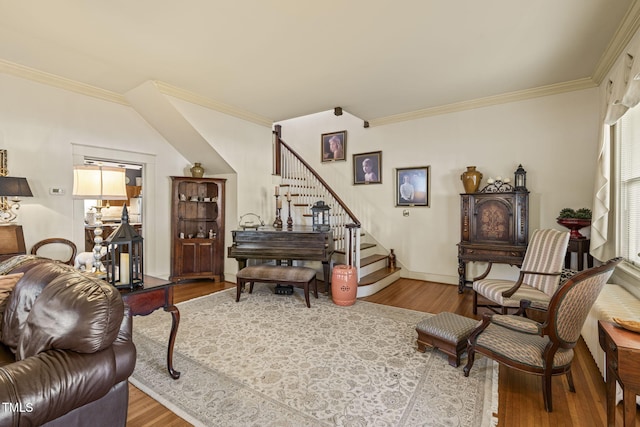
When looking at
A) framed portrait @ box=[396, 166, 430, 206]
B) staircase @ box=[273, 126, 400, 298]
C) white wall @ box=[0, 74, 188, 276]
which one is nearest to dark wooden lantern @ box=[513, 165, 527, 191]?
framed portrait @ box=[396, 166, 430, 206]

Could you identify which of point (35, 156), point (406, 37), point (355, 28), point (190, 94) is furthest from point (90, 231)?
point (406, 37)

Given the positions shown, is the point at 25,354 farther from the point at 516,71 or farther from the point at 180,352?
the point at 516,71

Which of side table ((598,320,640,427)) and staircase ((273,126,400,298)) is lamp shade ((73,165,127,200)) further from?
side table ((598,320,640,427))

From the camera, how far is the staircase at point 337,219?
173 inches

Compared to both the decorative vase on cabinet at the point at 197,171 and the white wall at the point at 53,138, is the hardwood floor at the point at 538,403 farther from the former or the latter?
the decorative vase on cabinet at the point at 197,171

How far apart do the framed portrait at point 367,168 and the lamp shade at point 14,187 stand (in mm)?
4849

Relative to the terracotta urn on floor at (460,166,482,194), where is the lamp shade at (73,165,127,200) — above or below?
A: below

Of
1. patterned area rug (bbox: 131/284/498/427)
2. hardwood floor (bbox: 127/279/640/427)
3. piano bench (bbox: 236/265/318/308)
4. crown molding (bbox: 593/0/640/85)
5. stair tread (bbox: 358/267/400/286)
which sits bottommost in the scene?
hardwood floor (bbox: 127/279/640/427)

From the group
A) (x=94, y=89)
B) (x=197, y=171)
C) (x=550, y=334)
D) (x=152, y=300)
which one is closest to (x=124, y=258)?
(x=152, y=300)

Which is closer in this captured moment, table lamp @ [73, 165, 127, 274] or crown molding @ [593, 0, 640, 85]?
table lamp @ [73, 165, 127, 274]

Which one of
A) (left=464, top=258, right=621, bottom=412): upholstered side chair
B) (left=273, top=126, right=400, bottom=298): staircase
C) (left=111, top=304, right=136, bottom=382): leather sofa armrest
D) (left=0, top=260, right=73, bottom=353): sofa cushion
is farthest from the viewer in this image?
(left=273, top=126, right=400, bottom=298): staircase

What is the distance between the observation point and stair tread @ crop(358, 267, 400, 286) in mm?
4449

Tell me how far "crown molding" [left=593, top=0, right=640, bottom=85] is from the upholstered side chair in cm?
220

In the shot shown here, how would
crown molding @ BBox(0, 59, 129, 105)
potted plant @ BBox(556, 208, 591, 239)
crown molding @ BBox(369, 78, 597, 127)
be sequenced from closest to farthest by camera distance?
crown molding @ BBox(0, 59, 129, 105)
potted plant @ BBox(556, 208, 591, 239)
crown molding @ BBox(369, 78, 597, 127)
